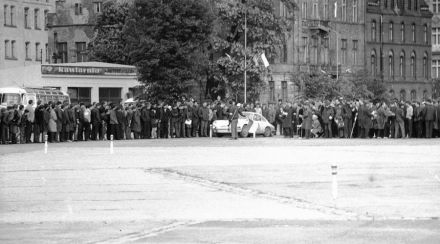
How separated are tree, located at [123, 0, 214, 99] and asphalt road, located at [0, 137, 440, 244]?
28.9m

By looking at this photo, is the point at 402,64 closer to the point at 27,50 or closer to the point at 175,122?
the point at 27,50

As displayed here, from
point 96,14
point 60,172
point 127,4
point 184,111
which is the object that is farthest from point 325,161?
point 96,14

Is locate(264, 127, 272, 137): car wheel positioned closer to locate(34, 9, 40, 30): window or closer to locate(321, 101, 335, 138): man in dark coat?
locate(321, 101, 335, 138): man in dark coat

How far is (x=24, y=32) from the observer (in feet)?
394

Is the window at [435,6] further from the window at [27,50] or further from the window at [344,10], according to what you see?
the window at [27,50]

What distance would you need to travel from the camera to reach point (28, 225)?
22156mm

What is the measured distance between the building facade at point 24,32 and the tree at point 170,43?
3780cm

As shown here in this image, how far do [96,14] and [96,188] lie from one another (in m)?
76.6

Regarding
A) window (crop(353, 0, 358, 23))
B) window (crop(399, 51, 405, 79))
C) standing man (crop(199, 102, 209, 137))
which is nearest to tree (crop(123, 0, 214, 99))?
standing man (crop(199, 102, 209, 137))

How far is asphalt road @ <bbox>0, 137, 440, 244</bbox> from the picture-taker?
20578 mm

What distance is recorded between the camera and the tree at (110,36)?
94.8 metres

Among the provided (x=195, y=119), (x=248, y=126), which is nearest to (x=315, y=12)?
(x=248, y=126)

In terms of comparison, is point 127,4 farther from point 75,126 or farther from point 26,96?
point 75,126

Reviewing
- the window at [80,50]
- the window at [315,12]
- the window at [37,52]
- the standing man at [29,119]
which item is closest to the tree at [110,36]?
the window at [80,50]
